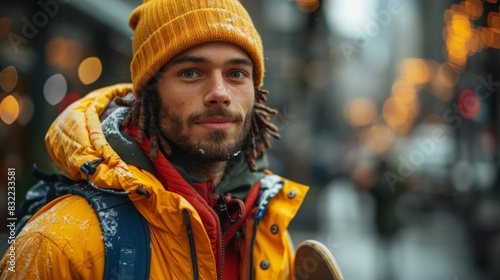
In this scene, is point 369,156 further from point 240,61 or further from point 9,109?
point 240,61

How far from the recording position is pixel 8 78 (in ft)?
25.3

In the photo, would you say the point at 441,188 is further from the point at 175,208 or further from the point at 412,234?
the point at 175,208

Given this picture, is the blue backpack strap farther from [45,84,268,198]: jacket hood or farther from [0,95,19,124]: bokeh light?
[0,95,19,124]: bokeh light

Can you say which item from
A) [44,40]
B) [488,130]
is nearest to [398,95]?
[488,130]

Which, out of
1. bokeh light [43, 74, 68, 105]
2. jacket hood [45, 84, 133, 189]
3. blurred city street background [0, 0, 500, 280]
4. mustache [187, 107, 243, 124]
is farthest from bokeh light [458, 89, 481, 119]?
jacket hood [45, 84, 133, 189]

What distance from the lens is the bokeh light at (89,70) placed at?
1002cm

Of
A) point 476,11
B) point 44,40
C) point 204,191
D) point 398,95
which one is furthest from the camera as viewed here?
point 398,95

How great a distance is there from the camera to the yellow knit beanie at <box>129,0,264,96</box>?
A: 99.0 inches

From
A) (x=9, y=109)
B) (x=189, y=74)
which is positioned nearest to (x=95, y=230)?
(x=189, y=74)

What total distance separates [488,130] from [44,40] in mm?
11452

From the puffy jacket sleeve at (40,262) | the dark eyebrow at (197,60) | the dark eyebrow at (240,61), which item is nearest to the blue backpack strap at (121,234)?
the puffy jacket sleeve at (40,262)

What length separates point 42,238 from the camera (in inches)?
81.7

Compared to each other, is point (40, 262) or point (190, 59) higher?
point (190, 59)

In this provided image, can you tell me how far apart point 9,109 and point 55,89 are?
1189 mm
